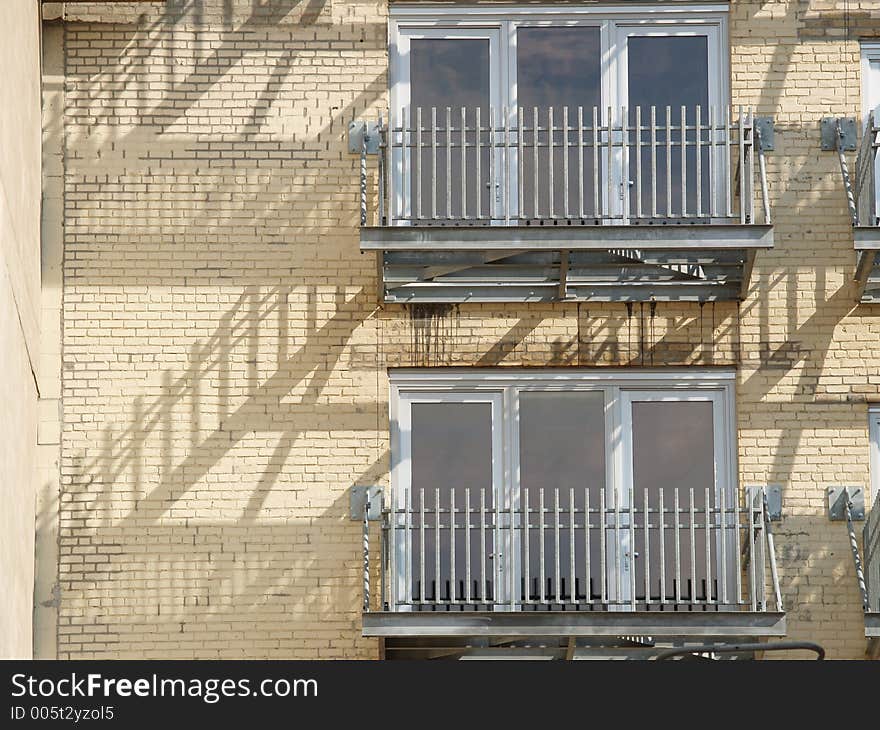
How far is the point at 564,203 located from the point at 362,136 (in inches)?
72.4

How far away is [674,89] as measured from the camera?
18.3 m

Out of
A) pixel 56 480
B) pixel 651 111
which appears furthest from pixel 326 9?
pixel 56 480

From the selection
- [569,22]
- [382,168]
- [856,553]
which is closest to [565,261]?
[382,168]

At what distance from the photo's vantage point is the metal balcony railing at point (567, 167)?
17.4 meters

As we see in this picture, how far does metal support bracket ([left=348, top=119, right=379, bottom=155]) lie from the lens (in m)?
18.0

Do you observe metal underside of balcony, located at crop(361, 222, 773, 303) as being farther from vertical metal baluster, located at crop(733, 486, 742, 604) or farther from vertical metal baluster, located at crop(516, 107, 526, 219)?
vertical metal baluster, located at crop(733, 486, 742, 604)

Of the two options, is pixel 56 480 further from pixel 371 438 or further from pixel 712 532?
pixel 712 532

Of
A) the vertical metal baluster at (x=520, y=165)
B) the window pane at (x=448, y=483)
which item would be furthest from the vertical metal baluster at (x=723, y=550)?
the vertical metal baluster at (x=520, y=165)

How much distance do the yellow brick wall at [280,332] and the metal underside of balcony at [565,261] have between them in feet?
0.56

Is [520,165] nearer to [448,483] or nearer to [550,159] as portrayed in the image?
[550,159]

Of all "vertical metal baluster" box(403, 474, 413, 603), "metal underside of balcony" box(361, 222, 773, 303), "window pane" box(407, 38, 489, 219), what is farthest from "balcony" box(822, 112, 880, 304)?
"vertical metal baluster" box(403, 474, 413, 603)

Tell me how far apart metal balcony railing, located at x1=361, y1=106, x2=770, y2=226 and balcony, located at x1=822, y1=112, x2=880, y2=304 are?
0.65 meters

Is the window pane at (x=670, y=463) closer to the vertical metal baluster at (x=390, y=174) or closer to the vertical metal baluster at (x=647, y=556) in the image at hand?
the vertical metal baluster at (x=647, y=556)

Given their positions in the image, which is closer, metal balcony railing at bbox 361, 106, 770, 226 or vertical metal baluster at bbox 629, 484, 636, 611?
vertical metal baluster at bbox 629, 484, 636, 611
